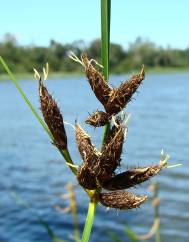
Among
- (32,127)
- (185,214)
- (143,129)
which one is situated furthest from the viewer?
(32,127)

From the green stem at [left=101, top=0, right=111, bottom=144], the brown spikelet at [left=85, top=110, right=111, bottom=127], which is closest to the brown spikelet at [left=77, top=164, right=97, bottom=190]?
the brown spikelet at [left=85, top=110, right=111, bottom=127]

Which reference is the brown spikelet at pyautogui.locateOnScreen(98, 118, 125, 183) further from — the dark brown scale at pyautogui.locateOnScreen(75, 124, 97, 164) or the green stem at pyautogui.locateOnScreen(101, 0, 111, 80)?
the green stem at pyautogui.locateOnScreen(101, 0, 111, 80)

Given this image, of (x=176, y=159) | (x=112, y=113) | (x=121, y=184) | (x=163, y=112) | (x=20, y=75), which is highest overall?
(x=112, y=113)

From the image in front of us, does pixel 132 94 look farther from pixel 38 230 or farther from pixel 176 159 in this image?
pixel 176 159

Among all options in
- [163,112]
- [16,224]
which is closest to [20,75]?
[163,112]

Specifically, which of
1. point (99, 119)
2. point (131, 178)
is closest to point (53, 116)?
point (99, 119)

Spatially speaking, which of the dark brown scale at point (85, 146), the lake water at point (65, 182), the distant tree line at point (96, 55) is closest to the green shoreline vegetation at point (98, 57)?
the distant tree line at point (96, 55)
